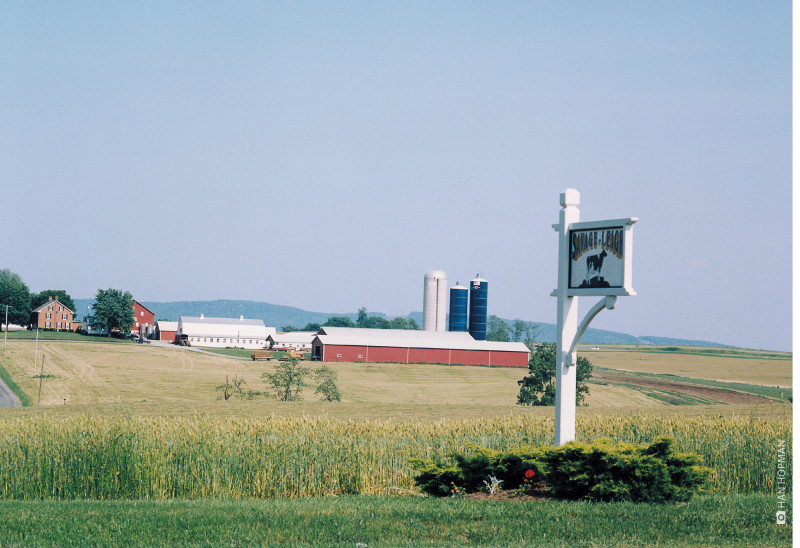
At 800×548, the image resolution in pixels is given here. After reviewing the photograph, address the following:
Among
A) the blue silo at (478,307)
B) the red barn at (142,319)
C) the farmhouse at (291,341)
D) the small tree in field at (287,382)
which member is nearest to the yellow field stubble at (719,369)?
the blue silo at (478,307)

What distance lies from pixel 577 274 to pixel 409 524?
13.4ft

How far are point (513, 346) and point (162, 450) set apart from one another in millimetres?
69035

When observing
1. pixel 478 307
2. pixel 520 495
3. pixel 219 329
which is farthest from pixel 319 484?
pixel 219 329

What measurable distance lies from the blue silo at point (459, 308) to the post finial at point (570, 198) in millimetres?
95220

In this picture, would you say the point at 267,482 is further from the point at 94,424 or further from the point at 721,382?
the point at 721,382

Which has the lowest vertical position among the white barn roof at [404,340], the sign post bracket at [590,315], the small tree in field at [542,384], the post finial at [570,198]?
the small tree in field at [542,384]

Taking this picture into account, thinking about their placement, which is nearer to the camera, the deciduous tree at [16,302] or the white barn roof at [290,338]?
the white barn roof at [290,338]

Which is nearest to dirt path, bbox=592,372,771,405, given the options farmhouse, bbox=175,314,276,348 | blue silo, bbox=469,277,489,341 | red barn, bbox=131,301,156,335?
blue silo, bbox=469,277,489,341

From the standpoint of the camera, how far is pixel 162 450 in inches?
484

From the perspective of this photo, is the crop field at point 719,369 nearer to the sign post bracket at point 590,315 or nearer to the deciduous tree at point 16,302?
the sign post bracket at point 590,315

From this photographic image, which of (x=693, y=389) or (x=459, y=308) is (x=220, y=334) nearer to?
(x=459, y=308)

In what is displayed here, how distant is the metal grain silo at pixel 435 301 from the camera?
115500 millimetres

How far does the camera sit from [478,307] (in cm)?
10288

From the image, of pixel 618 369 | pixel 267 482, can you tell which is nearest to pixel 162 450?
pixel 267 482
